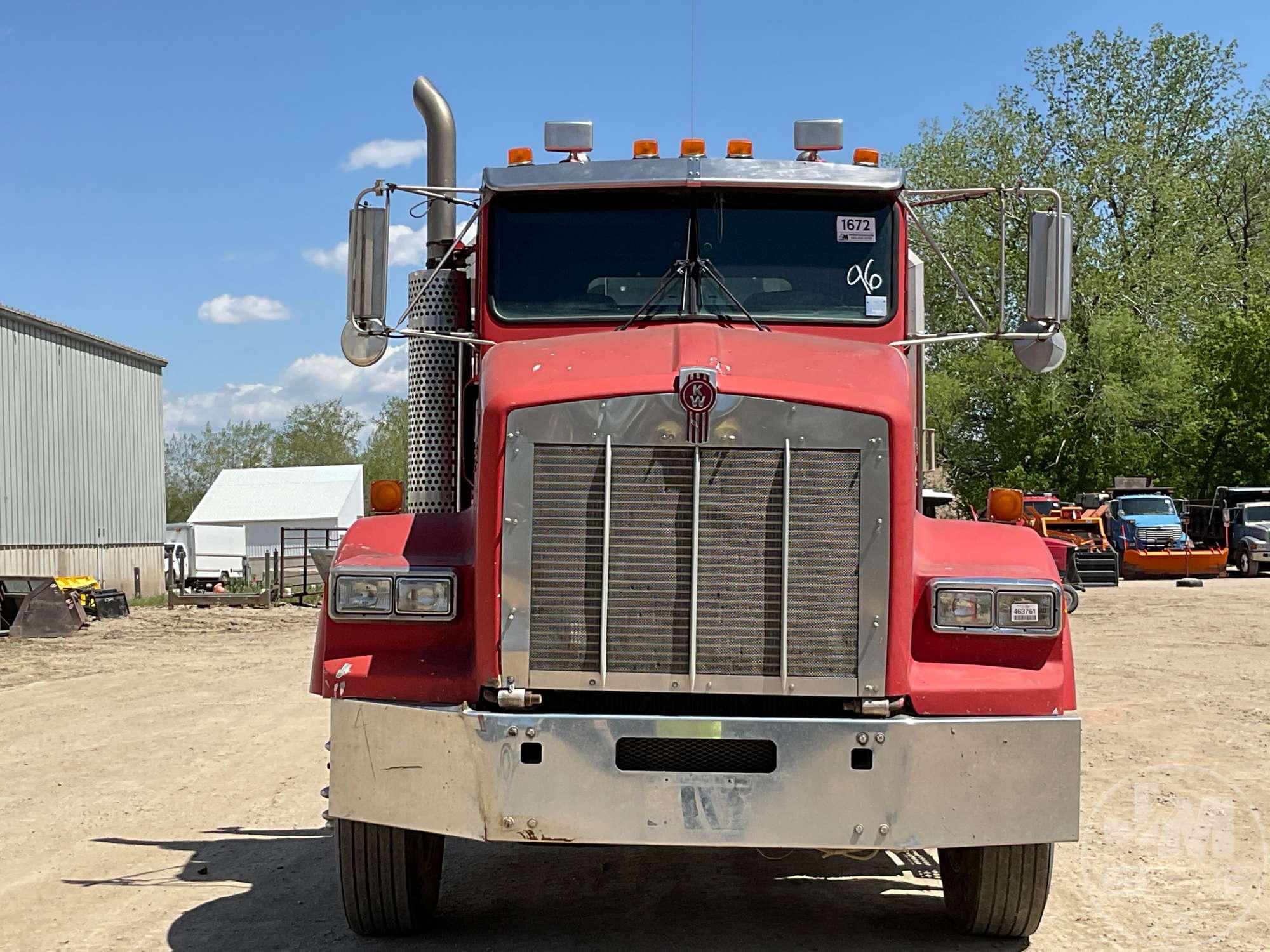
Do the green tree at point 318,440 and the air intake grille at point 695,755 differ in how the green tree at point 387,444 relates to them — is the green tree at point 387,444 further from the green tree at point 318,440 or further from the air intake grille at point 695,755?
the air intake grille at point 695,755

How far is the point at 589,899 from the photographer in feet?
20.0

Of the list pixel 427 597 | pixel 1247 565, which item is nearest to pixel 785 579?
pixel 427 597

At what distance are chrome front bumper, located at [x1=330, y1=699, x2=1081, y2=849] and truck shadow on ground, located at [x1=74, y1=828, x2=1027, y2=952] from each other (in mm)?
959

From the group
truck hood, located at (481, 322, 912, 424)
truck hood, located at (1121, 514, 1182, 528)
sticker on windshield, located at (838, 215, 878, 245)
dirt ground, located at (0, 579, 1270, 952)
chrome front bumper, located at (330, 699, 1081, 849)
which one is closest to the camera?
chrome front bumper, located at (330, 699, 1081, 849)

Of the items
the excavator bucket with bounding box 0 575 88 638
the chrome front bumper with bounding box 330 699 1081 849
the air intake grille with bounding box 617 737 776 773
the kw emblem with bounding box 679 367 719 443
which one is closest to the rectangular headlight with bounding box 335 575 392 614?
the chrome front bumper with bounding box 330 699 1081 849

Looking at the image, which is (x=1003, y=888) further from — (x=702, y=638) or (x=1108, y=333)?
(x=1108, y=333)

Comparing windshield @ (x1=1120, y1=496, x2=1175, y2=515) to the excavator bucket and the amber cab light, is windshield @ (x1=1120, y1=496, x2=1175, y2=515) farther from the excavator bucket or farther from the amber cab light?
the amber cab light

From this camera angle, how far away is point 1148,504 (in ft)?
126

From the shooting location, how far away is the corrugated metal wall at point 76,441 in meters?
34.1

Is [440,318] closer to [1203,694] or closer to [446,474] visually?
[446,474]

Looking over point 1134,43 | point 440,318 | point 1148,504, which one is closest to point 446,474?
point 440,318

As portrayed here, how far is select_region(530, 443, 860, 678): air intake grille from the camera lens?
4559 mm

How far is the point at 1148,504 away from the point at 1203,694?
2579cm

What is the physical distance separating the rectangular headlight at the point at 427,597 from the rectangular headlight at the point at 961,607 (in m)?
1.65
